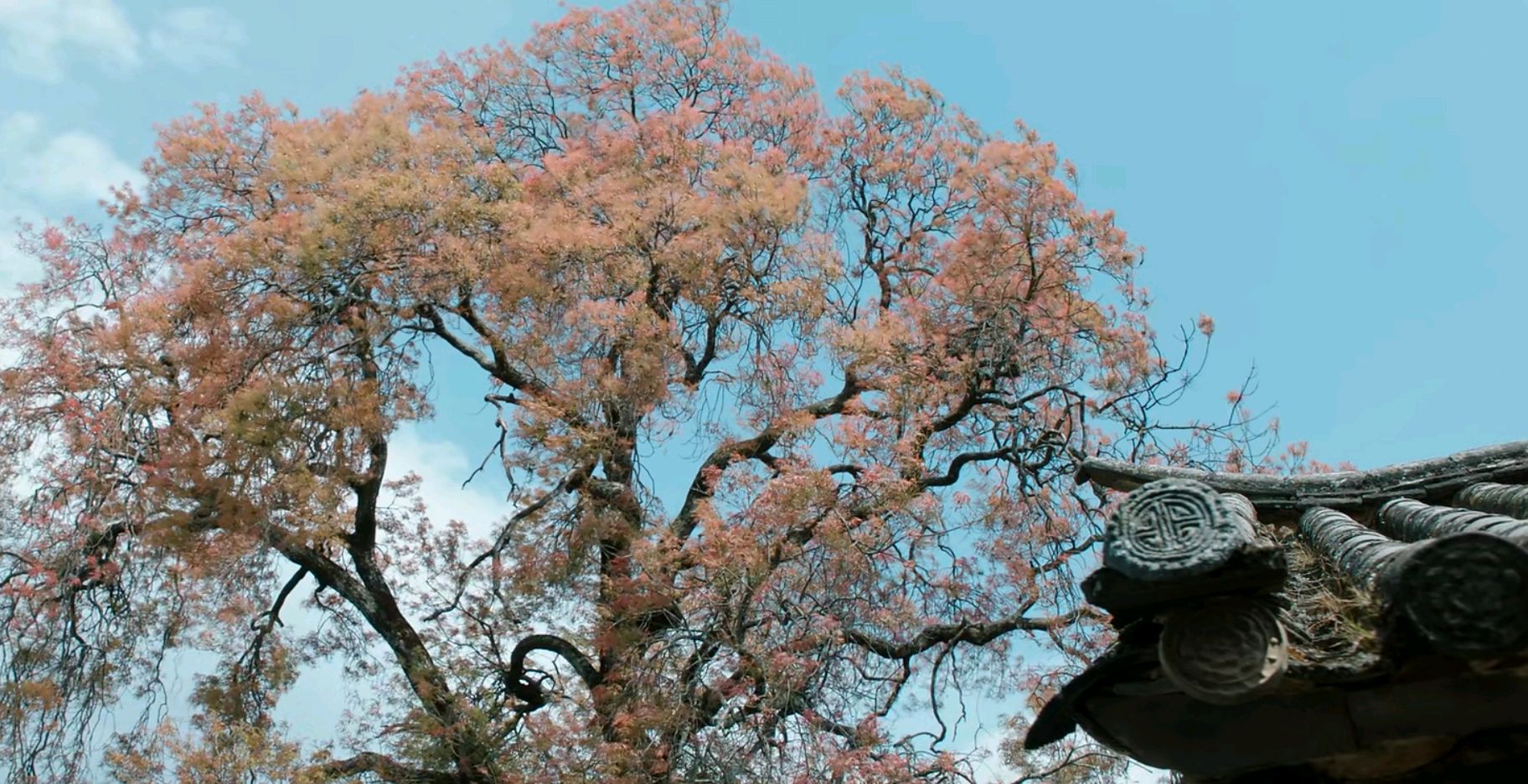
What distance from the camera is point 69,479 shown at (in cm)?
1070

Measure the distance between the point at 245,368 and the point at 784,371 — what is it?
5040 millimetres

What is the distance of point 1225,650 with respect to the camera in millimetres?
2721

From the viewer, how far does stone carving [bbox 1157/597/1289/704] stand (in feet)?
8.86

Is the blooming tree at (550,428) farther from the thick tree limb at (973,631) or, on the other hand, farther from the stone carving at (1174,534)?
the stone carving at (1174,534)

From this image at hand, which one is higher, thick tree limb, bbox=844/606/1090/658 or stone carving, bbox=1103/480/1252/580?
thick tree limb, bbox=844/606/1090/658

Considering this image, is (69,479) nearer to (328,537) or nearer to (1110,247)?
(328,537)

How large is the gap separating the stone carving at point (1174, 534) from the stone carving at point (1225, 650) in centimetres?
16

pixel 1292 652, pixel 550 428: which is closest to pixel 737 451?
pixel 550 428

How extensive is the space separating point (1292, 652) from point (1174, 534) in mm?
476

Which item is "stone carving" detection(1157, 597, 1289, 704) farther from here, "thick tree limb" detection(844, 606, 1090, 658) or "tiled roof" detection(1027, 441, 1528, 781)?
"thick tree limb" detection(844, 606, 1090, 658)

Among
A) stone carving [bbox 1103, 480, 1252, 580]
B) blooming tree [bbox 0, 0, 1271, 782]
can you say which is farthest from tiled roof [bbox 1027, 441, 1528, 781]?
blooming tree [bbox 0, 0, 1271, 782]

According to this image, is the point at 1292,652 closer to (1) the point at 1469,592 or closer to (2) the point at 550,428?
(1) the point at 1469,592

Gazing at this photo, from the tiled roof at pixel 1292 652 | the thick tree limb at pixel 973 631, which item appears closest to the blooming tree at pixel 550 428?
the thick tree limb at pixel 973 631

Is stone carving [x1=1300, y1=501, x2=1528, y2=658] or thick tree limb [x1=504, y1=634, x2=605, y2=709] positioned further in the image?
thick tree limb [x1=504, y1=634, x2=605, y2=709]
